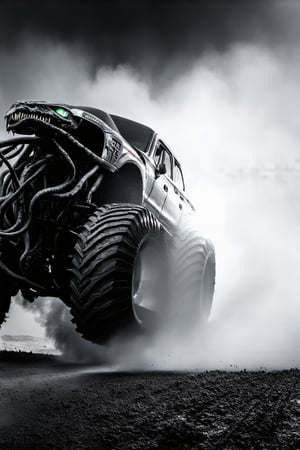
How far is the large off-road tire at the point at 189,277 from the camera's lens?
7.12 meters

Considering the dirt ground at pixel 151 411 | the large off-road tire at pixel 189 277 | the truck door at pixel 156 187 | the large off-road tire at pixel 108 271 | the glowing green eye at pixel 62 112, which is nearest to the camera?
the dirt ground at pixel 151 411

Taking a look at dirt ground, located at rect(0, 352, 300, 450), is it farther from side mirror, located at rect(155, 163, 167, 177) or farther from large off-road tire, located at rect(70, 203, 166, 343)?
side mirror, located at rect(155, 163, 167, 177)

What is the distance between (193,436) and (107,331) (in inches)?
88.8

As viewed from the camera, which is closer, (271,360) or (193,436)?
(193,436)

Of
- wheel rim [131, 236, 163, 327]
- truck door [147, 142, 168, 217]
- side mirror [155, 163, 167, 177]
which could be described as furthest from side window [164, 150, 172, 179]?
wheel rim [131, 236, 163, 327]

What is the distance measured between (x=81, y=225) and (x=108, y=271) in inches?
30.9

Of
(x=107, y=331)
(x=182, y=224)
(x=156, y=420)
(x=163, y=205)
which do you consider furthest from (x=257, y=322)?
(x=156, y=420)

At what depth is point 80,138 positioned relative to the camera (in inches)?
230

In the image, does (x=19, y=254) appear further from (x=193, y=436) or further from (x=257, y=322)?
(x=257, y=322)

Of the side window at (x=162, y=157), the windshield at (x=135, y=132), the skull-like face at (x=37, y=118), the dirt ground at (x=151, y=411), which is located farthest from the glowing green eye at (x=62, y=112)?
the dirt ground at (x=151, y=411)

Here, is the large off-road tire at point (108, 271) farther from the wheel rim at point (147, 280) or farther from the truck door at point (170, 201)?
the truck door at point (170, 201)

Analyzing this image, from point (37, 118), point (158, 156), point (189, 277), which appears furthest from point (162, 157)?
point (37, 118)

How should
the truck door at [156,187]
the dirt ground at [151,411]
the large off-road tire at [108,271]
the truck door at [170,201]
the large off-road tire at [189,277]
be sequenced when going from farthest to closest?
the truck door at [170,201], the large off-road tire at [189,277], the truck door at [156,187], the large off-road tire at [108,271], the dirt ground at [151,411]

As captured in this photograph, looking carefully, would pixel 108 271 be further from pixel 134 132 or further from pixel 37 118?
pixel 134 132
